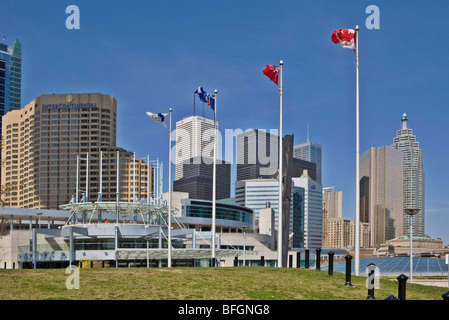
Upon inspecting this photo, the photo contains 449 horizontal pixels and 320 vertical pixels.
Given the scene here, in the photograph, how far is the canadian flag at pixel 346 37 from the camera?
117ft

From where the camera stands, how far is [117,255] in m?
72.8

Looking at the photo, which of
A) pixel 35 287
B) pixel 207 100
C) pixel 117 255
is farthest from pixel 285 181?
pixel 117 255

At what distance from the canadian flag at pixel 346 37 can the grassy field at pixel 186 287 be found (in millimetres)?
17073

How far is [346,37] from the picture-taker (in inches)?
1411

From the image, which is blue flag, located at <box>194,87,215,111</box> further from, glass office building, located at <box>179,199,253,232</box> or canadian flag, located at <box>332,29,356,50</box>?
glass office building, located at <box>179,199,253,232</box>

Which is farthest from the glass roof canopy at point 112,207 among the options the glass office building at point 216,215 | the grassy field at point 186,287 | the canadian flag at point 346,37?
the grassy field at point 186,287

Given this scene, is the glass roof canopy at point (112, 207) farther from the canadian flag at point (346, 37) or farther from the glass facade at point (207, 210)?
the glass facade at point (207, 210)

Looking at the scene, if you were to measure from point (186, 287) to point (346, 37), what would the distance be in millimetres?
22386

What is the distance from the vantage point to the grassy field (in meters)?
18.1

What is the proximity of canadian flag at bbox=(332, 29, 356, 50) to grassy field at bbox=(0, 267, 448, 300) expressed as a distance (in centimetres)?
1707

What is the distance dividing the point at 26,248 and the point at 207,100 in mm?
43221

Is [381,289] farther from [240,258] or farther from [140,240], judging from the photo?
[240,258]

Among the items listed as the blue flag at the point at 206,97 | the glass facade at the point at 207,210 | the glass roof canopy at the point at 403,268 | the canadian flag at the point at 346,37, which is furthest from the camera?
the glass facade at the point at 207,210

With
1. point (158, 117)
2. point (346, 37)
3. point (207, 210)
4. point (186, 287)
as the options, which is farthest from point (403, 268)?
point (186, 287)
